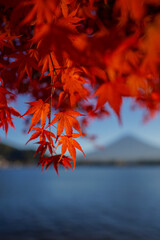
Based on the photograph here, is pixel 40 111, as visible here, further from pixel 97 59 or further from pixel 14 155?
pixel 14 155

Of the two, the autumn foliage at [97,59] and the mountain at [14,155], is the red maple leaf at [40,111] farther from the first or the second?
the mountain at [14,155]

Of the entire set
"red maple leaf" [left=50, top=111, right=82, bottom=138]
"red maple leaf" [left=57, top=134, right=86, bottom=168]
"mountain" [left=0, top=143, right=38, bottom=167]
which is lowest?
"mountain" [left=0, top=143, right=38, bottom=167]

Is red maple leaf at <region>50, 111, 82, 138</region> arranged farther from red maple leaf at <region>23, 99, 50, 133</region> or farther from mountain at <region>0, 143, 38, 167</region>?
mountain at <region>0, 143, 38, 167</region>

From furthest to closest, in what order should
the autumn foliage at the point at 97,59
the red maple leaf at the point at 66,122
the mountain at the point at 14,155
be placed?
the mountain at the point at 14,155, the red maple leaf at the point at 66,122, the autumn foliage at the point at 97,59

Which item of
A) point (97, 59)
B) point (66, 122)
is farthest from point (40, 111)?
point (97, 59)

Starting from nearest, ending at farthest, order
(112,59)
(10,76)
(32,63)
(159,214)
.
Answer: (112,59)
(32,63)
(10,76)
(159,214)

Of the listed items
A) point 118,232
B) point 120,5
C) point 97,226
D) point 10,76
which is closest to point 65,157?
point 10,76

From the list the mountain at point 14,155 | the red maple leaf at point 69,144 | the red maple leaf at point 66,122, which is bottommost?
the mountain at point 14,155

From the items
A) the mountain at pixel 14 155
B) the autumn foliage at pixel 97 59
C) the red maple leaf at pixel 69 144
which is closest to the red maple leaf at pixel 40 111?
the autumn foliage at pixel 97 59

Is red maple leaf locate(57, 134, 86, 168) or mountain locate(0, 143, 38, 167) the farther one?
mountain locate(0, 143, 38, 167)

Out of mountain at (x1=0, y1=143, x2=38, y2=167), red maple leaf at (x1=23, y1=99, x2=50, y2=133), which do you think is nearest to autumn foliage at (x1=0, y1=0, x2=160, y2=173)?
red maple leaf at (x1=23, y1=99, x2=50, y2=133)

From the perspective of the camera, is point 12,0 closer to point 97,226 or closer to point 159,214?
point 97,226

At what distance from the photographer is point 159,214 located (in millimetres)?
10203

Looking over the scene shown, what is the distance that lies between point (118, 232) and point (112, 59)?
26.9ft
